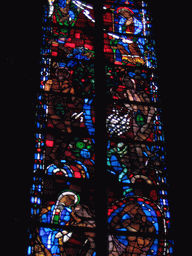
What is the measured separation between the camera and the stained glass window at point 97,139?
496 centimetres

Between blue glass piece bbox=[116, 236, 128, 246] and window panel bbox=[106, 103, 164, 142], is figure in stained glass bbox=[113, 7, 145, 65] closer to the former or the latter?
window panel bbox=[106, 103, 164, 142]

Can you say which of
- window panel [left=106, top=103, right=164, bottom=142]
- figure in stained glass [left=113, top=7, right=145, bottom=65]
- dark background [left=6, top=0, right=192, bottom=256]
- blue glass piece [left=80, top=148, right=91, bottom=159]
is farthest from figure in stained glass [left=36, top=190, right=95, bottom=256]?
figure in stained glass [left=113, top=7, right=145, bottom=65]

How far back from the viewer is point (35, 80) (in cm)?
570

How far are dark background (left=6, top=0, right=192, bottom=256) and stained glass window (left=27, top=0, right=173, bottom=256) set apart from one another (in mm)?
82

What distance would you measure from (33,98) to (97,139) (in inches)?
26.4

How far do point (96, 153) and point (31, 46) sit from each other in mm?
1243

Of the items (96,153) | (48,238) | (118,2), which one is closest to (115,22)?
(118,2)

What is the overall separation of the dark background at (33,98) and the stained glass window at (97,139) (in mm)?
82

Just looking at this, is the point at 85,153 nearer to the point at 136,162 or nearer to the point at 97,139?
the point at 97,139

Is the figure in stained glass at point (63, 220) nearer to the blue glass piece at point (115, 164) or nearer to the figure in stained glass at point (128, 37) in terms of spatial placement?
the blue glass piece at point (115, 164)

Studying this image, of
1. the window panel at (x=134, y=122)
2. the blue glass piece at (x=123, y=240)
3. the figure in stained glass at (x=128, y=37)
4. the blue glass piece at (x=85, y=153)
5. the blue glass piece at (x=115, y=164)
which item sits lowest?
the blue glass piece at (x=123, y=240)

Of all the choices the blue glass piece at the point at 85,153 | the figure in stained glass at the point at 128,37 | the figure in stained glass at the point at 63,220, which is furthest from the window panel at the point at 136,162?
the figure in stained glass at the point at 128,37

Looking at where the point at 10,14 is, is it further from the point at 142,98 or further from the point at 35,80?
the point at 142,98

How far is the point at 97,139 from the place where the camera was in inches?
214
